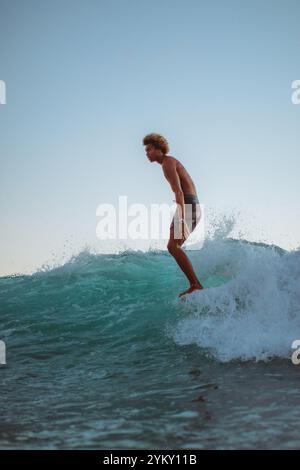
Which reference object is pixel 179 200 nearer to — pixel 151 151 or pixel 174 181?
pixel 174 181

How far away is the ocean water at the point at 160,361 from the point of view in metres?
2.93

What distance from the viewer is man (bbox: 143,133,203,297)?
21.6 feet

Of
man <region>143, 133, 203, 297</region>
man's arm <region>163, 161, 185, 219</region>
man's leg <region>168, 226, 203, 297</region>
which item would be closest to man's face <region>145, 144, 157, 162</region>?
man <region>143, 133, 203, 297</region>

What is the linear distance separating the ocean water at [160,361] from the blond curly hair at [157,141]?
2.22 m

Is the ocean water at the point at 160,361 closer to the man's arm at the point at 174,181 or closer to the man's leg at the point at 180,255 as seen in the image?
the man's leg at the point at 180,255

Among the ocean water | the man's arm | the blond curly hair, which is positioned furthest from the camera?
the blond curly hair

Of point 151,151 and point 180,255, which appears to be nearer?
point 180,255

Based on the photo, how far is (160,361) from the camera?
5441 mm

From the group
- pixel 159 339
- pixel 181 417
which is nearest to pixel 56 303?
pixel 159 339

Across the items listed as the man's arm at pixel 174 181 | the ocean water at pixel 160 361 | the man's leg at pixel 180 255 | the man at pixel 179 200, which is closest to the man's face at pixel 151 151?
the man at pixel 179 200

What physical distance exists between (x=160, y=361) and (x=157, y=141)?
123 inches

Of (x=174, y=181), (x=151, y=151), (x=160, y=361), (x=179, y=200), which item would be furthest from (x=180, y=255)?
(x=160, y=361)

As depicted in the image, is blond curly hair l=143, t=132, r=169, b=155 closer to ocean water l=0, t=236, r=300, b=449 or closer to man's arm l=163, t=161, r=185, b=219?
man's arm l=163, t=161, r=185, b=219
